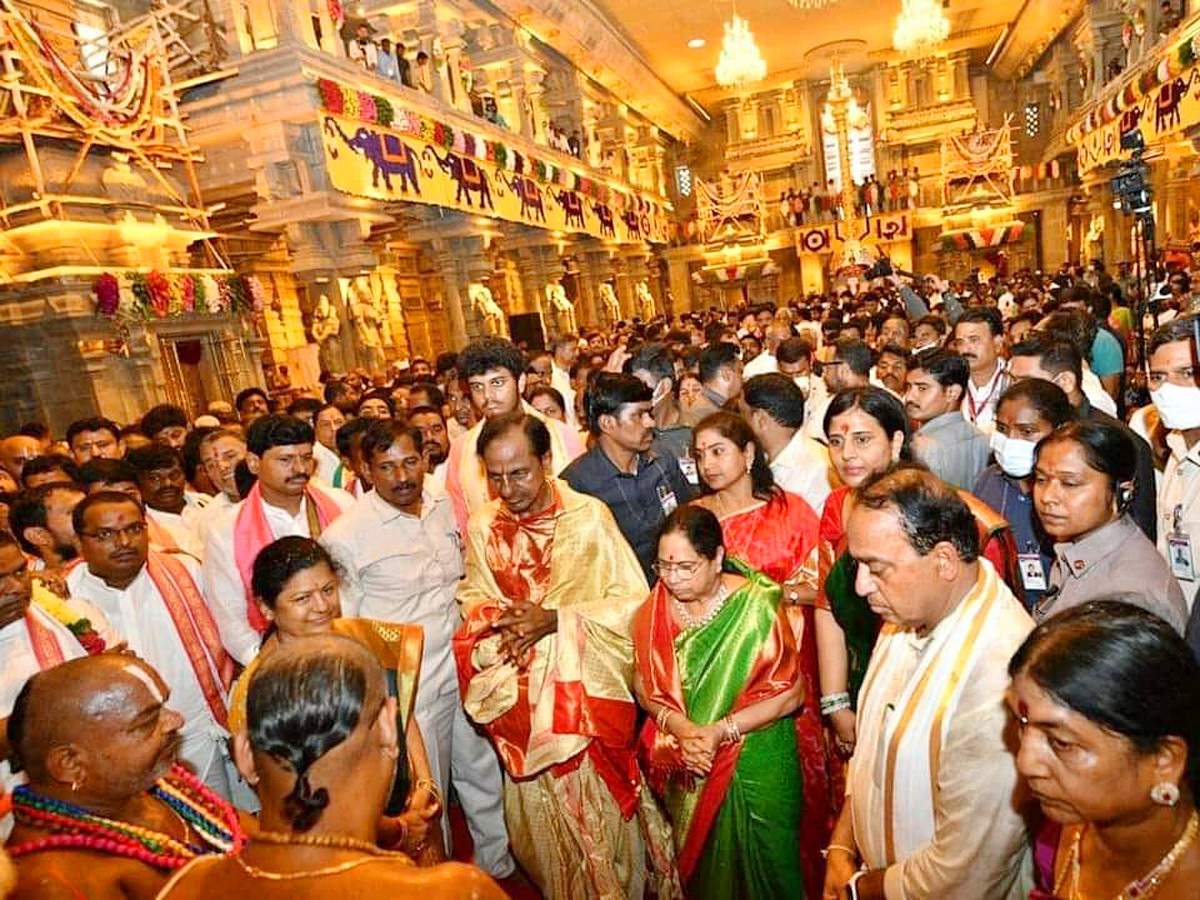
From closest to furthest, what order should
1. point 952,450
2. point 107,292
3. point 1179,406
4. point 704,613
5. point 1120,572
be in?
point 1120,572 < point 704,613 < point 1179,406 < point 952,450 < point 107,292

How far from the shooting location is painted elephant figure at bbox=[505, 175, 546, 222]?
12.1 meters

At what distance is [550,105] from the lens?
669 inches

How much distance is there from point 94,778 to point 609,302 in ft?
59.7

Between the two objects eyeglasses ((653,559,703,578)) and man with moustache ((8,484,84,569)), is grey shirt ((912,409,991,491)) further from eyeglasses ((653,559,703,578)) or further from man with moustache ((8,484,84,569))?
man with moustache ((8,484,84,569))

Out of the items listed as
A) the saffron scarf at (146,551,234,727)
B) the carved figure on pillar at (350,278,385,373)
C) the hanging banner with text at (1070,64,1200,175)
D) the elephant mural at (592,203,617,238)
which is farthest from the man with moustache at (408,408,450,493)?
the elephant mural at (592,203,617,238)

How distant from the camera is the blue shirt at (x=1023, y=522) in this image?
2.58m

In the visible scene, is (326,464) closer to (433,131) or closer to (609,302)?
(433,131)

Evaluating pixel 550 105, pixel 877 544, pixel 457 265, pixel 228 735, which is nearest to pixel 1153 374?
pixel 877 544

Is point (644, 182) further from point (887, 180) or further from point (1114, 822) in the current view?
point (1114, 822)

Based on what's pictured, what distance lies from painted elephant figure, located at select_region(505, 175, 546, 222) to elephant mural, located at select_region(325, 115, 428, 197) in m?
2.93

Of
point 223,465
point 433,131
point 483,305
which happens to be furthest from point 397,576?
point 483,305

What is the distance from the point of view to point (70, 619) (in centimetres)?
237

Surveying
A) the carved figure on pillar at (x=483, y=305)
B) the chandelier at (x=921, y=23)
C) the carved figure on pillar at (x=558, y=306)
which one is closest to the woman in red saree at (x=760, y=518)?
the carved figure on pillar at (x=483, y=305)

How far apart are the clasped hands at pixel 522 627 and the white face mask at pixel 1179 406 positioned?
2269 mm
